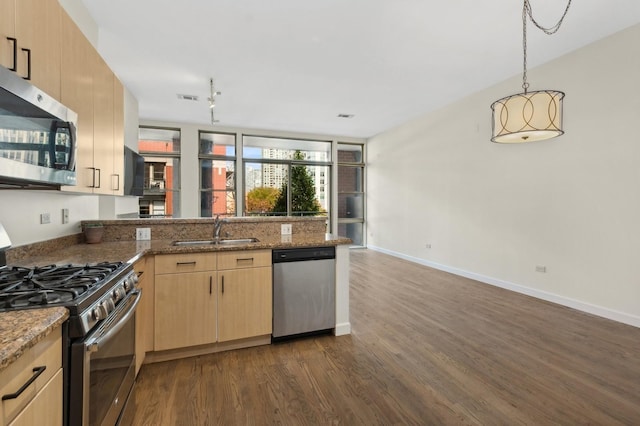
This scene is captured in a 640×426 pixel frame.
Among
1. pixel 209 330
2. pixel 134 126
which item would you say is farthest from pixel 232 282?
pixel 134 126

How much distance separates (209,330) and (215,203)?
16.9ft

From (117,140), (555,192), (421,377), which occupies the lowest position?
(421,377)

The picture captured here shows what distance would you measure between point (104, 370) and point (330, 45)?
11.7ft

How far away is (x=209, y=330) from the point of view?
8.02 ft

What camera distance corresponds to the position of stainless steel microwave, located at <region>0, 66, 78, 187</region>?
1.17 m

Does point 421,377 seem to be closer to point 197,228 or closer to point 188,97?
point 197,228

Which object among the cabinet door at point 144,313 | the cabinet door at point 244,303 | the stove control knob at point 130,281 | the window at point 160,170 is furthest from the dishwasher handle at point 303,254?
the window at point 160,170

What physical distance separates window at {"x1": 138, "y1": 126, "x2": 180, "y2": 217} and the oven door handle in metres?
5.56

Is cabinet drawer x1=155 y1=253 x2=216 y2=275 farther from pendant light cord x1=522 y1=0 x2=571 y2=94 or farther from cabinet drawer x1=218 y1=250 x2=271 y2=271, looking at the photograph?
pendant light cord x1=522 y1=0 x2=571 y2=94

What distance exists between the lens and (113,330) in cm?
134

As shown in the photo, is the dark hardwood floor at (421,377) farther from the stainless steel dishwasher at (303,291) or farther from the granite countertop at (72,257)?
the granite countertop at (72,257)

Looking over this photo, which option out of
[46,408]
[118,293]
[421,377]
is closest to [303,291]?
[421,377]

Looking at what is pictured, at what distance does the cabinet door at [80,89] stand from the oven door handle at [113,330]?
2.43 ft

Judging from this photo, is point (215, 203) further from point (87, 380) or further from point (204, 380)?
point (87, 380)
